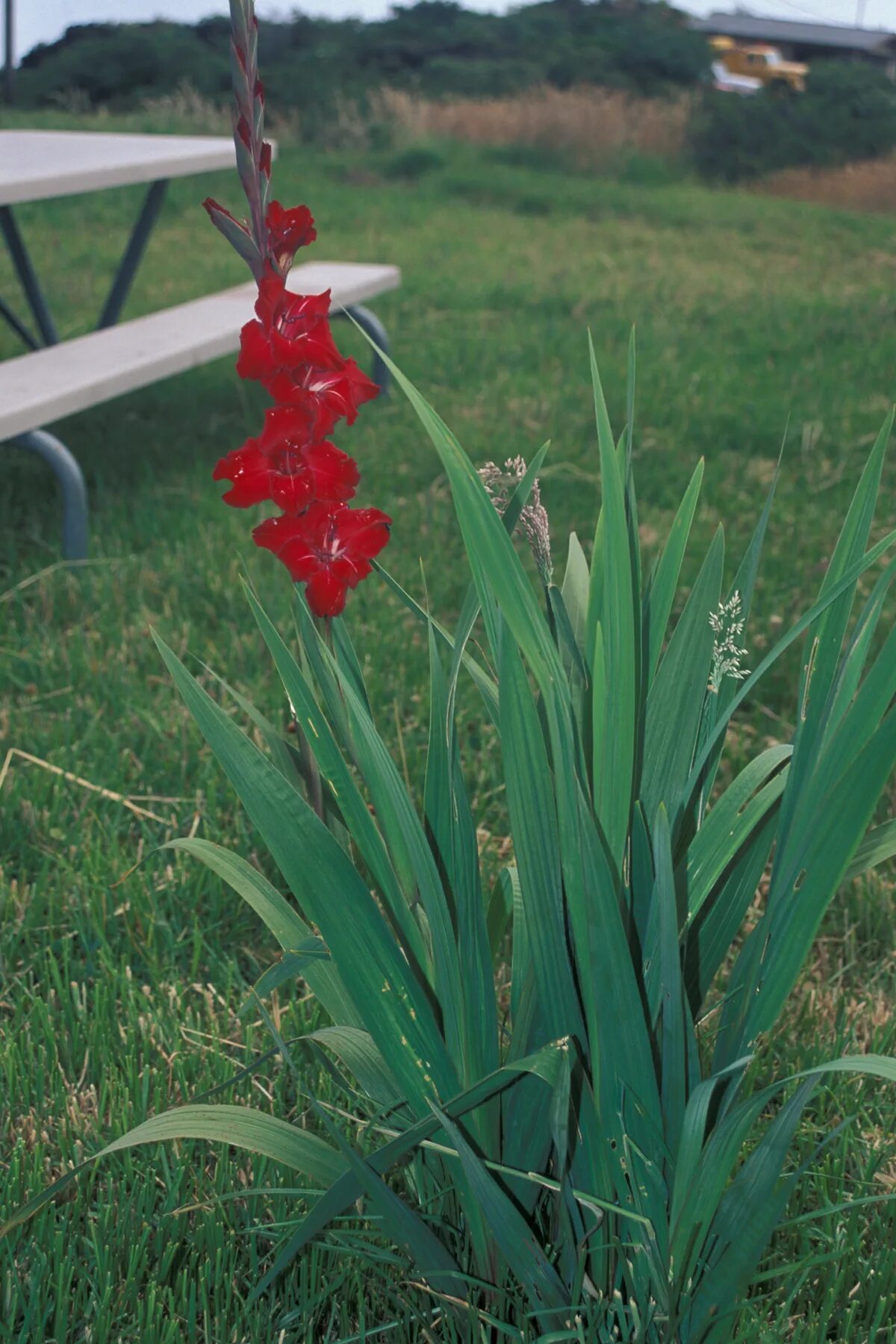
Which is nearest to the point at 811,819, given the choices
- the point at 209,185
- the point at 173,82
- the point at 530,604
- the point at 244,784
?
the point at 530,604

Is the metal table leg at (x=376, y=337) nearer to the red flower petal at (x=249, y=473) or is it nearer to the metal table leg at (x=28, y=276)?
the metal table leg at (x=28, y=276)

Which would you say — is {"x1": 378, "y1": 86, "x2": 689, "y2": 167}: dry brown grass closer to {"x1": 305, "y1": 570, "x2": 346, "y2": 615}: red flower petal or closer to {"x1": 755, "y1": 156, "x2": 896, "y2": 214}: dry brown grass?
{"x1": 755, "y1": 156, "x2": 896, "y2": 214}: dry brown grass

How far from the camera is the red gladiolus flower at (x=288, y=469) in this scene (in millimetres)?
839

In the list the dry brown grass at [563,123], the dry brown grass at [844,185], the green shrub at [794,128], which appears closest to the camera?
the dry brown grass at [844,185]

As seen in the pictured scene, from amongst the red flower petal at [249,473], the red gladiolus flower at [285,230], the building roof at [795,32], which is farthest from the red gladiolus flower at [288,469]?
the building roof at [795,32]

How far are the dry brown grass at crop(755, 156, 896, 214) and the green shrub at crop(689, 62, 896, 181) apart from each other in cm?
32

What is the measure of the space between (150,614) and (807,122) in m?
12.3

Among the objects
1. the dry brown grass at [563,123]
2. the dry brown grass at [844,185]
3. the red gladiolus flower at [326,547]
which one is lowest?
the red gladiolus flower at [326,547]

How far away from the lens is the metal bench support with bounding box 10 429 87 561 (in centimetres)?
265

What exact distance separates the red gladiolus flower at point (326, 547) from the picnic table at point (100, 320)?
1.24 meters

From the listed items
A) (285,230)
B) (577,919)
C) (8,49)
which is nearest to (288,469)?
(285,230)

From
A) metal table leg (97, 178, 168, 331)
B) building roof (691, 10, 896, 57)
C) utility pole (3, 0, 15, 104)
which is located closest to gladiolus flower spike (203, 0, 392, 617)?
metal table leg (97, 178, 168, 331)

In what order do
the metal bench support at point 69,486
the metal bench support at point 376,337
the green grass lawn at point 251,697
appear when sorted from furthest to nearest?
the metal bench support at point 376,337
the metal bench support at point 69,486
the green grass lawn at point 251,697

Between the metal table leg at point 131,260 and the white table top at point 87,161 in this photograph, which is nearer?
the white table top at point 87,161
